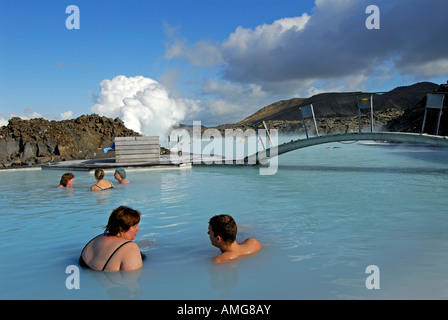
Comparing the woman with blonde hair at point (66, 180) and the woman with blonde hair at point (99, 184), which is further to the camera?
the woman with blonde hair at point (66, 180)

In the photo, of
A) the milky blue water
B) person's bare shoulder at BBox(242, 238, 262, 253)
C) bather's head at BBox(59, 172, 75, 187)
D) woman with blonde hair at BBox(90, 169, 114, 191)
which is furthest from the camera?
bather's head at BBox(59, 172, 75, 187)

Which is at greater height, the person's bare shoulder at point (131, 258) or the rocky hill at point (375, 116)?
the rocky hill at point (375, 116)

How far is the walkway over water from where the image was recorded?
13.0m

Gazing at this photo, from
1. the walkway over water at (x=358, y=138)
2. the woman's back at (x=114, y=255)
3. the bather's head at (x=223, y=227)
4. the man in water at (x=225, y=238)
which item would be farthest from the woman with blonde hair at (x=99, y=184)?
the walkway over water at (x=358, y=138)

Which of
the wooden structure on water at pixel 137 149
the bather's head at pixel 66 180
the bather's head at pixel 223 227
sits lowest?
the bather's head at pixel 223 227

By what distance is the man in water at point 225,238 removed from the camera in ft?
13.3

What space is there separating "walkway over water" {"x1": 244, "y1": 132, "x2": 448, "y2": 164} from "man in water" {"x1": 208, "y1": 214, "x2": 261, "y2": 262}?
1071 centimetres

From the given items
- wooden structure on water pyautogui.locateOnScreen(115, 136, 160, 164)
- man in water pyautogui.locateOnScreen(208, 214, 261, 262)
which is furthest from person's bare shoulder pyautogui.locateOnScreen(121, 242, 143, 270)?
wooden structure on water pyautogui.locateOnScreen(115, 136, 160, 164)

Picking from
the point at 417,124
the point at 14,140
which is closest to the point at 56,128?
the point at 14,140

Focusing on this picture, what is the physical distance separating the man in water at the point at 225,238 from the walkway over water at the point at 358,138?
422 inches

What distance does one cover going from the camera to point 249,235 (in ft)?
18.1

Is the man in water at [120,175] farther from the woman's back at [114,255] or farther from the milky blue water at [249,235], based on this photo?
the woman's back at [114,255]

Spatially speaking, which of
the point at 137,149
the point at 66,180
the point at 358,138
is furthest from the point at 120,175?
the point at 358,138

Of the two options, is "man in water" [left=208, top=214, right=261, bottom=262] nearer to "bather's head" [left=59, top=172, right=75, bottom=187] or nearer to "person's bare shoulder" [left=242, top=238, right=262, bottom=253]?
"person's bare shoulder" [left=242, top=238, right=262, bottom=253]
